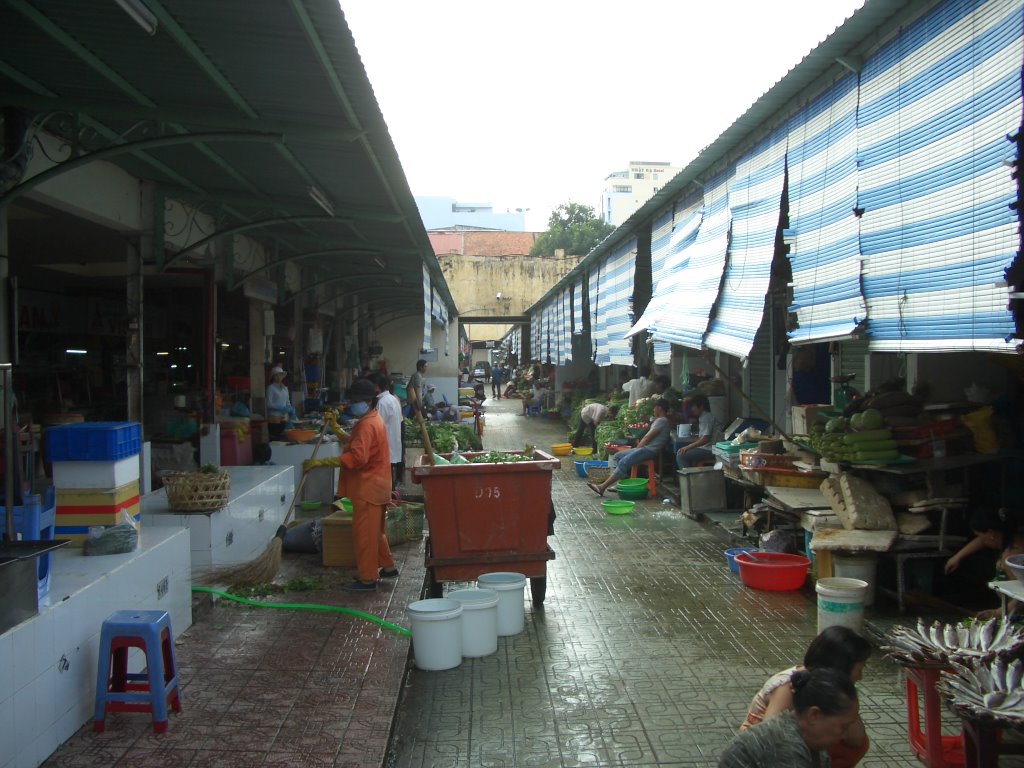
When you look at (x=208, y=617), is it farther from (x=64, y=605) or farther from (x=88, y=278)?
(x=88, y=278)

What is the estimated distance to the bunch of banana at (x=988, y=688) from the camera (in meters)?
3.56

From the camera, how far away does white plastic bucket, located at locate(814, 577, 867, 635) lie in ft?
19.1

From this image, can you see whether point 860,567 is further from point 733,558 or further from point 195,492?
point 195,492

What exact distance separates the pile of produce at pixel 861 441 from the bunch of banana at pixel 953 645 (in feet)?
8.77

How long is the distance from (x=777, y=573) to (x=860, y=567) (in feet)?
3.25

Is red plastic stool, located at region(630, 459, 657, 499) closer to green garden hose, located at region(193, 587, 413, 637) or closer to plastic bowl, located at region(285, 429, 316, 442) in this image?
plastic bowl, located at region(285, 429, 316, 442)

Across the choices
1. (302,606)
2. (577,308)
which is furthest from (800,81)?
(577,308)

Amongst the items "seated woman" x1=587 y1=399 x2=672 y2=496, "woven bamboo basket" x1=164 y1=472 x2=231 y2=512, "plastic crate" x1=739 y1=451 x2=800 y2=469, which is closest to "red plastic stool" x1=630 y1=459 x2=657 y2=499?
"seated woman" x1=587 y1=399 x2=672 y2=496

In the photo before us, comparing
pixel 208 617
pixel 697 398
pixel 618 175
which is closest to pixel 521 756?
pixel 208 617

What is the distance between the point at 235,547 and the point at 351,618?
1.48 meters

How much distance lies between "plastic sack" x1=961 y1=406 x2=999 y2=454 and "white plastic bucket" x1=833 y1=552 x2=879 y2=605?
46.5 inches

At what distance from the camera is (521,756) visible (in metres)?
4.64

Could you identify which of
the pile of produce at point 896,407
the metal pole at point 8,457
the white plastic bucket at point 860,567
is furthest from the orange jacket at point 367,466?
the pile of produce at point 896,407

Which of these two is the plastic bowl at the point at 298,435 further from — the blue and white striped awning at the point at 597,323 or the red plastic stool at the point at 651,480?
the blue and white striped awning at the point at 597,323
